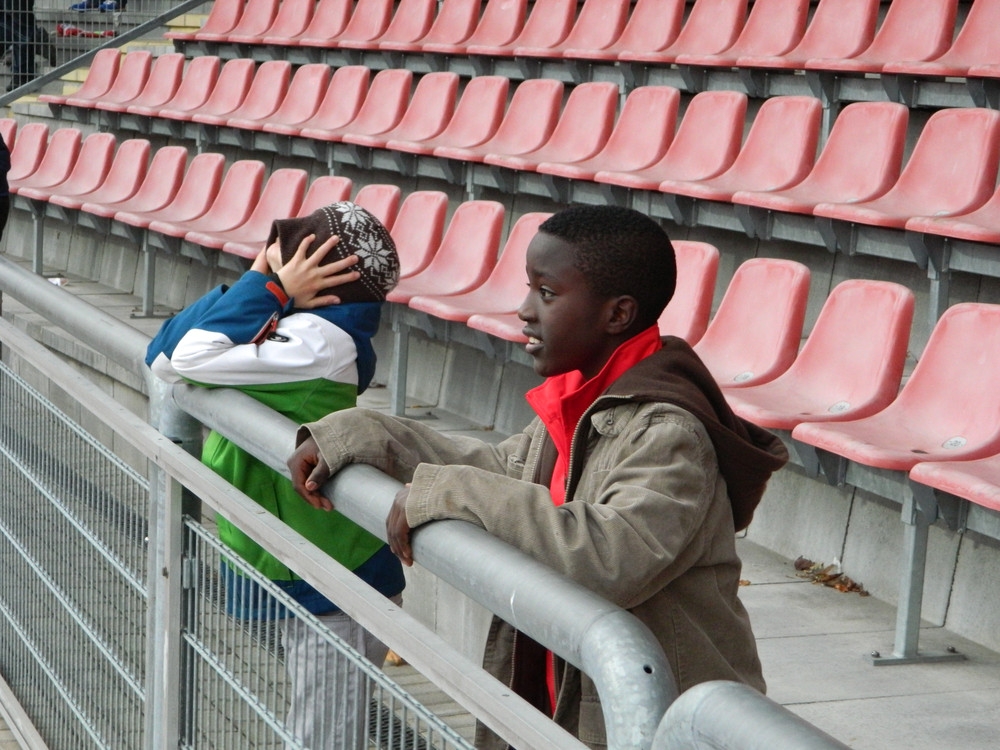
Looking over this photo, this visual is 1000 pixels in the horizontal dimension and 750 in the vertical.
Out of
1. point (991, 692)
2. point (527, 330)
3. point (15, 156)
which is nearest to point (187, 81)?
point (15, 156)

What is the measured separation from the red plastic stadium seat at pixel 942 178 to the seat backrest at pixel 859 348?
1.50 ft

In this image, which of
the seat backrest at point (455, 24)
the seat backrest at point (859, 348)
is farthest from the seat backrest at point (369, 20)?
the seat backrest at point (859, 348)

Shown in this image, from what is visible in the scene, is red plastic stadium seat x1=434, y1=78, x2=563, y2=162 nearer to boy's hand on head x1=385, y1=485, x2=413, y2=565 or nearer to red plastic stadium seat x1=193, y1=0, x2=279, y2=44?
red plastic stadium seat x1=193, y1=0, x2=279, y2=44

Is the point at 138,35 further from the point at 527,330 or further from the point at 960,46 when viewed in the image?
the point at 527,330

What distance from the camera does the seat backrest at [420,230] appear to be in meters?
5.49

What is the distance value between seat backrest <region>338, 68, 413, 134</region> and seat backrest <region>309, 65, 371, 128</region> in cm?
7

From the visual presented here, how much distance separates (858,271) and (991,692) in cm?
219

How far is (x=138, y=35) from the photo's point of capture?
1091 centimetres

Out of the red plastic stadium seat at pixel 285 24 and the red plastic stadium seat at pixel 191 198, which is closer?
the red plastic stadium seat at pixel 191 198

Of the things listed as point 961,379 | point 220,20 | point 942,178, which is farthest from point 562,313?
point 220,20

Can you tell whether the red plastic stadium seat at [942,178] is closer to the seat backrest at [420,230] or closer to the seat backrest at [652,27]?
the seat backrest at [420,230]

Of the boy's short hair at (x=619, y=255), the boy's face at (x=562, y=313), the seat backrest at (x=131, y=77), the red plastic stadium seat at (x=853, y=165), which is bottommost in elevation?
the boy's face at (x=562, y=313)

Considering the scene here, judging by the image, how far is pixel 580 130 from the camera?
5.93 m

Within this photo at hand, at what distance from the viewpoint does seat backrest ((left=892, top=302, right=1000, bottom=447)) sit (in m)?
3.24
